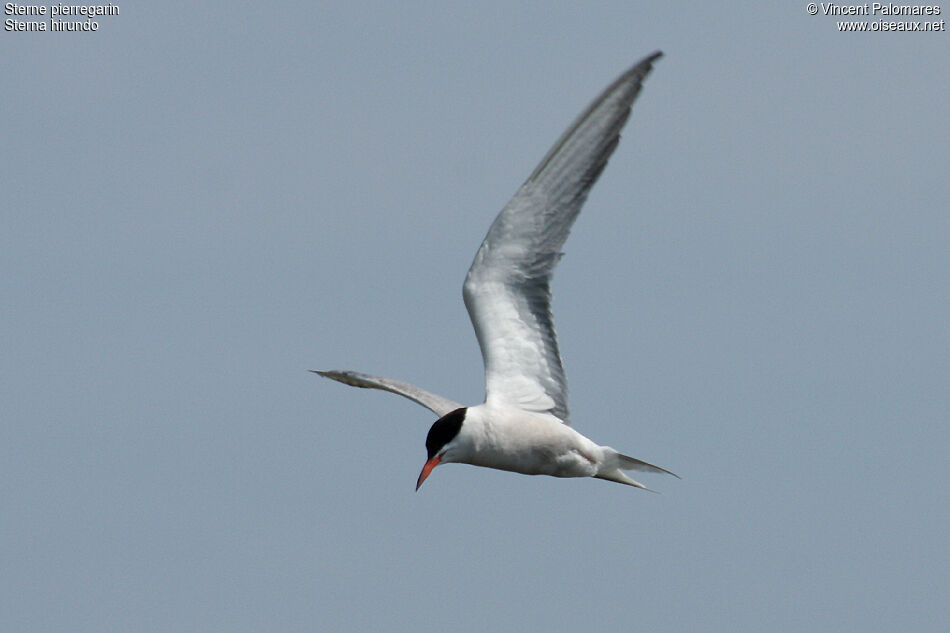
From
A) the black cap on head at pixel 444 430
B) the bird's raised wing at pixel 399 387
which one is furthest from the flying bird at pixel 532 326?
the bird's raised wing at pixel 399 387

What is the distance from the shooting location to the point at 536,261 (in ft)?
38.0

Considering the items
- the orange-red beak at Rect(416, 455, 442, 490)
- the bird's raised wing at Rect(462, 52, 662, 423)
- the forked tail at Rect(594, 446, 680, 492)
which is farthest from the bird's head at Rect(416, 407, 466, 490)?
the forked tail at Rect(594, 446, 680, 492)

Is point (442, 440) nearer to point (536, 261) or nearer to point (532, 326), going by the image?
point (532, 326)

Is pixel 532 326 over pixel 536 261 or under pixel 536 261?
under

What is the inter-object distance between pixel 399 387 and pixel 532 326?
5.69 feet

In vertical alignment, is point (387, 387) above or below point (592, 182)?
below

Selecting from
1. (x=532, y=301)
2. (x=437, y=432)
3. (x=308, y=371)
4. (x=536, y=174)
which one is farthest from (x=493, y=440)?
(x=308, y=371)

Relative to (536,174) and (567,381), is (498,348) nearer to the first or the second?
(567,381)

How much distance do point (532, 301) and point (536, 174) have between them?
1040mm

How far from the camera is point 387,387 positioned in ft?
42.9

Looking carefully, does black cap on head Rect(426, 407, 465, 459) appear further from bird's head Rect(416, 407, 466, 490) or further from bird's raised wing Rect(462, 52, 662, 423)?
bird's raised wing Rect(462, 52, 662, 423)

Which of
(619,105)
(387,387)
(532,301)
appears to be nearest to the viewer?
(619,105)

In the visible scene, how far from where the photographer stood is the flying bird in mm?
11047

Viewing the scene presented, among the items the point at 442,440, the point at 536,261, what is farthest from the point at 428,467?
the point at 536,261
